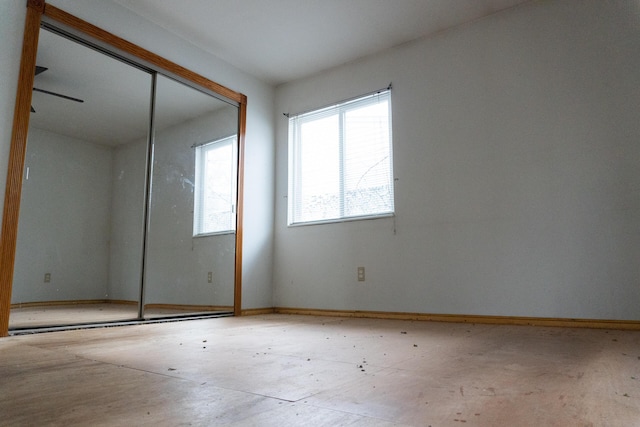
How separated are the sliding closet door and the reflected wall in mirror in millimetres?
128

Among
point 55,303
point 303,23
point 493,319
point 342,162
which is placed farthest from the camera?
point 342,162

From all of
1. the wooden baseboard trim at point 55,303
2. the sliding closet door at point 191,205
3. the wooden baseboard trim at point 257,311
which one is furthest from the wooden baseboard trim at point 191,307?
the wooden baseboard trim at point 55,303

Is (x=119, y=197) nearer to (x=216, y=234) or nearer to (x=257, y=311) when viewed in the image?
(x=216, y=234)

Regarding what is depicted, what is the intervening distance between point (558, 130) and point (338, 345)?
6.80ft

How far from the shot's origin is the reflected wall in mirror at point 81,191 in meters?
2.57

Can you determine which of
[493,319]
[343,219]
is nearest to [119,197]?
[343,219]

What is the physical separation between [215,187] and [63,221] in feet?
4.17

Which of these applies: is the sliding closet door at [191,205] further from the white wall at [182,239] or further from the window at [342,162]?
the window at [342,162]

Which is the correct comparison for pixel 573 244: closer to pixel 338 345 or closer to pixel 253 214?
pixel 338 345

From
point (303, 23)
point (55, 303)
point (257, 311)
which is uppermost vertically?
point (303, 23)

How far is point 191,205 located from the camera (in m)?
3.59

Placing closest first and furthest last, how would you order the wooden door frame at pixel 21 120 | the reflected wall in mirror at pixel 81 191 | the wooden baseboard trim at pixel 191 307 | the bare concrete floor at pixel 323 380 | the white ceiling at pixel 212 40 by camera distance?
the bare concrete floor at pixel 323 380
the wooden door frame at pixel 21 120
the reflected wall in mirror at pixel 81 191
the white ceiling at pixel 212 40
the wooden baseboard trim at pixel 191 307

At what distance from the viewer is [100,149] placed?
308cm

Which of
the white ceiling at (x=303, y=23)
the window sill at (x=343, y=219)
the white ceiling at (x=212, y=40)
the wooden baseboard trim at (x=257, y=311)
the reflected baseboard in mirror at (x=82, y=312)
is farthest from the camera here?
the wooden baseboard trim at (x=257, y=311)
